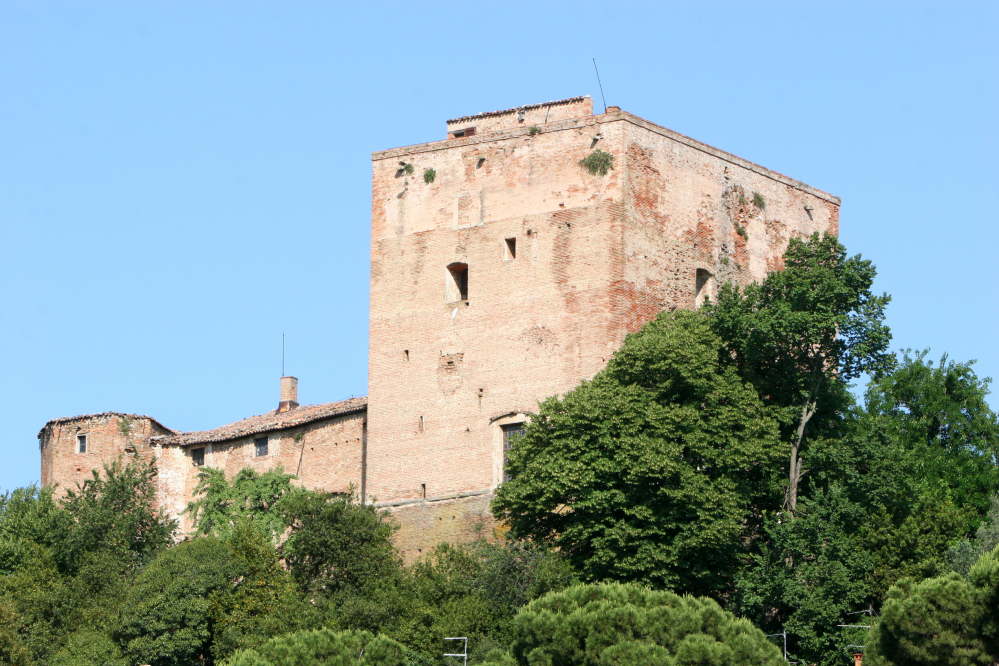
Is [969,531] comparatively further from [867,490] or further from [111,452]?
[111,452]

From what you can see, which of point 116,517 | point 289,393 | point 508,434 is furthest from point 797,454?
point 289,393

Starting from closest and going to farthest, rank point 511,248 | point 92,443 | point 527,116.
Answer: point 511,248 < point 527,116 < point 92,443

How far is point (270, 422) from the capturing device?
52.4 metres

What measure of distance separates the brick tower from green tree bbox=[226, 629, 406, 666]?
21.6 feet

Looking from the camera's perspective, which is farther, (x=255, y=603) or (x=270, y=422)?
(x=270, y=422)

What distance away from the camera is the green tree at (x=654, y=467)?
40.4 m

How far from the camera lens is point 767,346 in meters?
42.8

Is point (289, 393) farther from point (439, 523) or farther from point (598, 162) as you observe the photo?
point (598, 162)

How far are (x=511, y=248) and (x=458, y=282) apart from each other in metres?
1.65

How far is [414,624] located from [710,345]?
28.2 ft

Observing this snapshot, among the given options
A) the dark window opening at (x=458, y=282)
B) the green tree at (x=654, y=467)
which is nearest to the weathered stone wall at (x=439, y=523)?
the green tree at (x=654, y=467)

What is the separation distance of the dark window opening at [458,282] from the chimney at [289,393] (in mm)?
11788

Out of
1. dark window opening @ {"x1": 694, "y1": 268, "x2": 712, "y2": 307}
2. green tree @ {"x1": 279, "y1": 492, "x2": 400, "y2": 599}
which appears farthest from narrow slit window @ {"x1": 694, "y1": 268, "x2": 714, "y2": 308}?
green tree @ {"x1": 279, "y1": 492, "x2": 400, "y2": 599}

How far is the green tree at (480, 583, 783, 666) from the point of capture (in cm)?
3516
